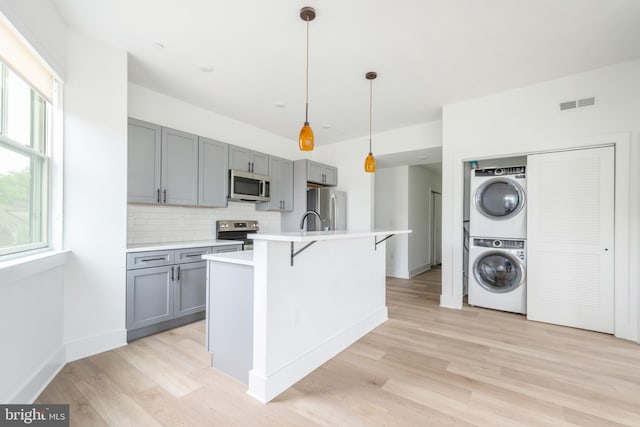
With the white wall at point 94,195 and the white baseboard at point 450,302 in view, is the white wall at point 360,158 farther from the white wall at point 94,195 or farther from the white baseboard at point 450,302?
the white wall at point 94,195

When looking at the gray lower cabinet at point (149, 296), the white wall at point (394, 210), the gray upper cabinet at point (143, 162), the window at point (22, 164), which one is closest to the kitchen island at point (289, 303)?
the gray lower cabinet at point (149, 296)

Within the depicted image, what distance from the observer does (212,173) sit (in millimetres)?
3920

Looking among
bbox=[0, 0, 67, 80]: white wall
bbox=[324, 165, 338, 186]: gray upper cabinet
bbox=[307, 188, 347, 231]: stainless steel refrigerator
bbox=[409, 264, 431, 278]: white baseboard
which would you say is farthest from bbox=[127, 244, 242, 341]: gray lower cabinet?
bbox=[409, 264, 431, 278]: white baseboard

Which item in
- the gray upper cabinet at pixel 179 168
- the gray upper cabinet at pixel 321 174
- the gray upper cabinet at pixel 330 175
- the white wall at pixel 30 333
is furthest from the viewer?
the gray upper cabinet at pixel 330 175

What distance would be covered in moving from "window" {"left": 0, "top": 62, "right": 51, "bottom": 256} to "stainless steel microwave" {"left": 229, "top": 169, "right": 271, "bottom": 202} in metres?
2.03

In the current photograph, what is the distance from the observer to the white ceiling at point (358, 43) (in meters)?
2.21

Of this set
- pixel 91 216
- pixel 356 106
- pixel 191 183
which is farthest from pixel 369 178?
pixel 91 216

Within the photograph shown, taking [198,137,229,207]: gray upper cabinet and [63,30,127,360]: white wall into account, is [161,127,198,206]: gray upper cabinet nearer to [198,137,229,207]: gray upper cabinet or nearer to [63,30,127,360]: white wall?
[198,137,229,207]: gray upper cabinet

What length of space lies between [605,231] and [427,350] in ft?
7.73

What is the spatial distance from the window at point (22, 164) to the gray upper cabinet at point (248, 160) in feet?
6.81

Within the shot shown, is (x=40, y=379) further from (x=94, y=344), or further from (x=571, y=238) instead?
(x=571, y=238)

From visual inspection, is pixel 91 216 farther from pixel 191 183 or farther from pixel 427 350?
pixel 427 350

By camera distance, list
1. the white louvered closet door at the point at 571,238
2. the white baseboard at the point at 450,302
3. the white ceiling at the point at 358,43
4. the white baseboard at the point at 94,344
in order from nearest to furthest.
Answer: the white ceiling at the point at 358,43 < the white baseboard at the point at 94,344 < the white louvered closet door at the point at 571,238 < the white baseboard at the point at 450,302

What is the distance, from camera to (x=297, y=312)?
86.6 inches
